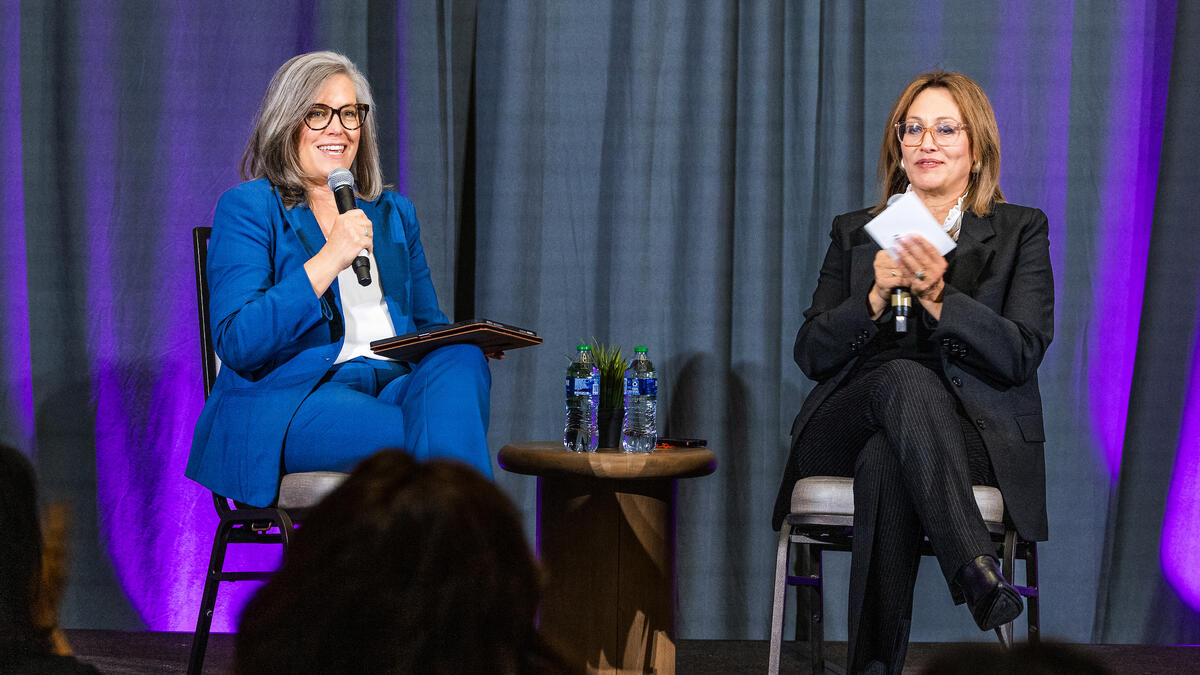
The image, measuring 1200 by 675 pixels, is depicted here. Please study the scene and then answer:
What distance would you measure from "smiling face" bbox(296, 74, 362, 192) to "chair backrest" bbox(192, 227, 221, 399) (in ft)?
0.78

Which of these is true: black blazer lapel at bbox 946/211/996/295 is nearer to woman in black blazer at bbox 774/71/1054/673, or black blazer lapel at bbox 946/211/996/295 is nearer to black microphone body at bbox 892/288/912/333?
woman in black blazer at bbox 774/71/1054/673

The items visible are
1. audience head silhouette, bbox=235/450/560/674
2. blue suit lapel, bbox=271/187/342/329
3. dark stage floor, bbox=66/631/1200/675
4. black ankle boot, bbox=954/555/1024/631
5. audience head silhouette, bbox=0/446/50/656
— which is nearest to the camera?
audience head silhouette, bbox=235/450/560/674

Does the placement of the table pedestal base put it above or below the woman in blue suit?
below

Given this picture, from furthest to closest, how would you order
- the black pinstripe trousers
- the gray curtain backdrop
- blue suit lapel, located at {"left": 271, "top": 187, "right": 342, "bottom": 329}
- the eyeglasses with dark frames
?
the gray curtain backdrop
the eyeglasses with dark frames
blue suit lapel, located at {"left": 271, "top": 187, "right": 342, "bottom": 329}
the black pinstripe trousers

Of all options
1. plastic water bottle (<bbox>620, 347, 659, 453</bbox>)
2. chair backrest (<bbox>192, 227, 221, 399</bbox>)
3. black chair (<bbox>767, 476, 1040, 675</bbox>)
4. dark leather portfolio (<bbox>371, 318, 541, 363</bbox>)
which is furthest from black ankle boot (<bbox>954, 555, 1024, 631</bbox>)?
chair backrest (<bbox>192, 227, 221, 399</bbox>)

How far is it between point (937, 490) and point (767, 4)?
5.07 feet

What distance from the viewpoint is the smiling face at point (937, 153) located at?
2.30 metres

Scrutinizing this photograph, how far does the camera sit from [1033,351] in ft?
6.71

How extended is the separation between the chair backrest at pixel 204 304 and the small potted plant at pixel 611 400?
0.76 m

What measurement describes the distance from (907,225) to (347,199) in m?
1.04

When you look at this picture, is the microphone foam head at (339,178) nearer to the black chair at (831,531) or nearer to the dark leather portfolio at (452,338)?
the dark leather portfolio at (452,338)

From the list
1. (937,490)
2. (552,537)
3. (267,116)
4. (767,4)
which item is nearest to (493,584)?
(937,490)

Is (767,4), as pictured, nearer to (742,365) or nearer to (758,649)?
(742,365)

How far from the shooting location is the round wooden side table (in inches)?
84.4
